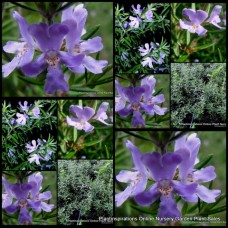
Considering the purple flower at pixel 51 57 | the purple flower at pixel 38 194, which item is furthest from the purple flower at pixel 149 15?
the purple flower at pixel 38 194

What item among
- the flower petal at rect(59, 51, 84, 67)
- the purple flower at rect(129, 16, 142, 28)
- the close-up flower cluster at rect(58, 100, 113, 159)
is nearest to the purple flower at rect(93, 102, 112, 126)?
the close-up flower cluster at rect(58, 100, 113, 159)

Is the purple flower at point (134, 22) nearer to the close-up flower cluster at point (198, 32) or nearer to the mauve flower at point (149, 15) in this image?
the mauve flower at point (149, 15)

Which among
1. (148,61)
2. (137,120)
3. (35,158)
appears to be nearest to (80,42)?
(148,61)

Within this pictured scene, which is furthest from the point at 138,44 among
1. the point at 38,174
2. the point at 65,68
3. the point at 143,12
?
the point at 38,174

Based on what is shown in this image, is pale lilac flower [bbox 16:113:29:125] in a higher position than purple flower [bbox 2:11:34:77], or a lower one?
lower

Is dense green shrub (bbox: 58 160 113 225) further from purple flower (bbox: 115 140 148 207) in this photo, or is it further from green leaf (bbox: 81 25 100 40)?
green leaf (bbox: 81 25 100 40)

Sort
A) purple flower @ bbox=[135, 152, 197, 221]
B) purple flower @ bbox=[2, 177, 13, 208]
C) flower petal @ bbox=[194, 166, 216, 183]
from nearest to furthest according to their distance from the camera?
purple flower @ bbox=[135, 152, 197, 221] < flower petal @ bbox=[194, 166, 216, 183] < purple flower @ bbox=[2, 177, 13, 208]

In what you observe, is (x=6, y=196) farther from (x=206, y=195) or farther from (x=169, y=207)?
(x=206, y=195)
